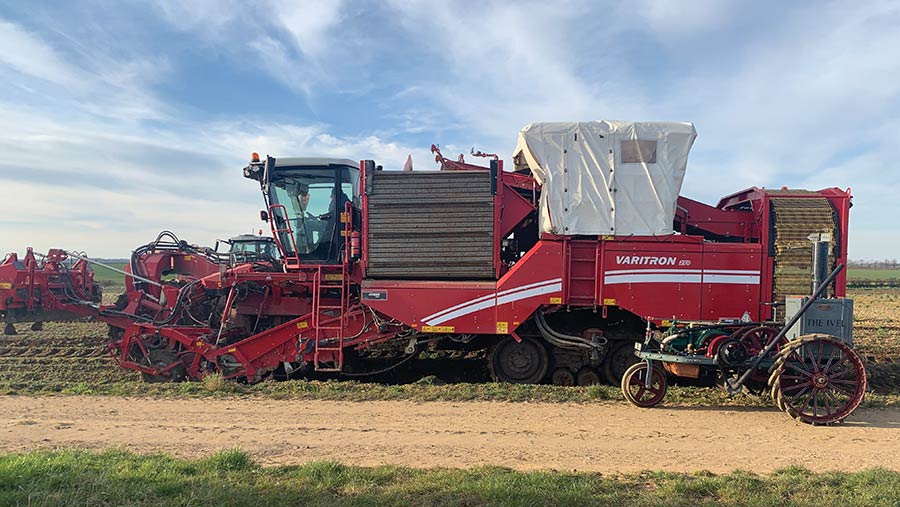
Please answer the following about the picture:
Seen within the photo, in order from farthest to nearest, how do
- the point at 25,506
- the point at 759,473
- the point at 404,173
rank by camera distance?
1. the point at 404,173
2. the point at 759,473
3. the point at 25,506

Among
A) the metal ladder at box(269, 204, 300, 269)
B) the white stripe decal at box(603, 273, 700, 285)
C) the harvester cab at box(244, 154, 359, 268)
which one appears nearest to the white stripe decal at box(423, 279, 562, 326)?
the white stripe decal at box(603, 273, 700, 285)

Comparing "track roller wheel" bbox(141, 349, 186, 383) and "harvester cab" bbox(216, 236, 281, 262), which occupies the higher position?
"harvester cab" bbox(216, 236, 281, 262)

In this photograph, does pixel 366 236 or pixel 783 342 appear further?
pixel 366 236

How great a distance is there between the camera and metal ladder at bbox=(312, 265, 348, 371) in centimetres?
881

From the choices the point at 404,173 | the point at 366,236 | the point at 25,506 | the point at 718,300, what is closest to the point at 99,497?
the point at 25,506

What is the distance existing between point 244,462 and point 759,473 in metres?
4.55

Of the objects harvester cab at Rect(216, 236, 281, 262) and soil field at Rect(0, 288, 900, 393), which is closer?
soil field at Rect(0, 288, 900, 393)

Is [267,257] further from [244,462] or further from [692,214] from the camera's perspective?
[692,214]

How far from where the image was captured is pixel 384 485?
4.35 meters

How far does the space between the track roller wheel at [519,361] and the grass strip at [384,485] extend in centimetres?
390

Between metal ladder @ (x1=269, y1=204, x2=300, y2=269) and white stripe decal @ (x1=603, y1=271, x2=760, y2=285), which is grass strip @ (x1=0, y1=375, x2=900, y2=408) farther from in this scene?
metal ladder @ (x1=269, y1=204, x2=300, y2=269)

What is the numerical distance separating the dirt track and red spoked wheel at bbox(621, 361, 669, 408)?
0.18 m

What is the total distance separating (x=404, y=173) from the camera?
8523 millimetres

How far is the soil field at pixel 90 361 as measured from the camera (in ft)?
30.7
